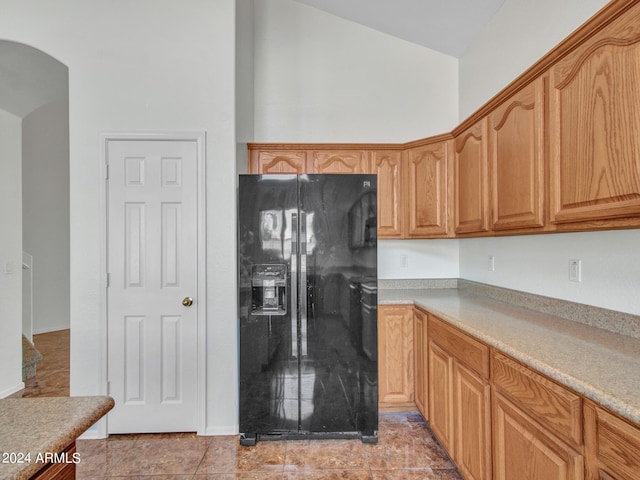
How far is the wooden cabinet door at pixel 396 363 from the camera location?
2.46 m

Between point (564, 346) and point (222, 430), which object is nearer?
point (564, 346)

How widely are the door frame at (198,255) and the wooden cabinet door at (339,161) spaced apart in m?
0.98

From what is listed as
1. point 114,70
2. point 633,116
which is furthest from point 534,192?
point 114,70

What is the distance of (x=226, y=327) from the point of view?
2.31 metres

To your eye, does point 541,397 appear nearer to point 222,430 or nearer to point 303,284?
point 303,284

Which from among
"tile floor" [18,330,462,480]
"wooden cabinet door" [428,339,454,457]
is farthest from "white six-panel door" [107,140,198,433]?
"wooden cabinet door" [428,339,454,457]

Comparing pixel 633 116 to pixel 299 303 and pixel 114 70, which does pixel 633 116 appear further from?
pixel 114 70

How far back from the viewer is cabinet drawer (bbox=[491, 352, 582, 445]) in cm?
100

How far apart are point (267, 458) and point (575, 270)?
2.10 m

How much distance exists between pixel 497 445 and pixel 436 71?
3069 millimetres

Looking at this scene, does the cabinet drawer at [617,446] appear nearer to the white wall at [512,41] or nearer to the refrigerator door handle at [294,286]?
the refrigerator door handle at [294,286]

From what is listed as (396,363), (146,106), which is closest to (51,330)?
(146,106)

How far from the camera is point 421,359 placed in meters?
2.34

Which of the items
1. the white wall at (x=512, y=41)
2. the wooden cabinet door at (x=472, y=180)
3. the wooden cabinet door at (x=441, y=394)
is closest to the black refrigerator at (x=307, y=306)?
the wooden cabinet door at (x=441, y=394)
